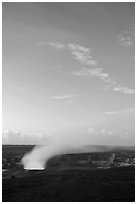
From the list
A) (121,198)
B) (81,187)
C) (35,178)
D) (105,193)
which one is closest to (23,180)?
(35,178)

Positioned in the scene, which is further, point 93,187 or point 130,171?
point 130,171

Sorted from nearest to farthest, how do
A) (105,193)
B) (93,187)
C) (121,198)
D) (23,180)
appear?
(121,198), (105,193), (93,187), (23,180)

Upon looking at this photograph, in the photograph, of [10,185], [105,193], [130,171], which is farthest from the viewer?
[130,171]

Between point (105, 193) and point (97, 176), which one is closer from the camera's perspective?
point (105, 193)

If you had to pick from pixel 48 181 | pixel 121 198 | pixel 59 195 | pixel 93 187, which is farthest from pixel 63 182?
pixel 121 198

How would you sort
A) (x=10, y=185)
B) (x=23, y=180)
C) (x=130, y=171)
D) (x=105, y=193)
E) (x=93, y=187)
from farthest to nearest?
(x=130, y=171)
(x=23, y=180)
(x=10, y=185)
(x=93, y=187)
(x=105, y=193)

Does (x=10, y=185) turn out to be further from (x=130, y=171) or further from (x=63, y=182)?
(x=130, y=171)

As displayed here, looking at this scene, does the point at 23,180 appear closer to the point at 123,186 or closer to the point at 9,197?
the point at 9,197

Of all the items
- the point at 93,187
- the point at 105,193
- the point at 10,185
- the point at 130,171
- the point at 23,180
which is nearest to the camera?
the point at 105,193
